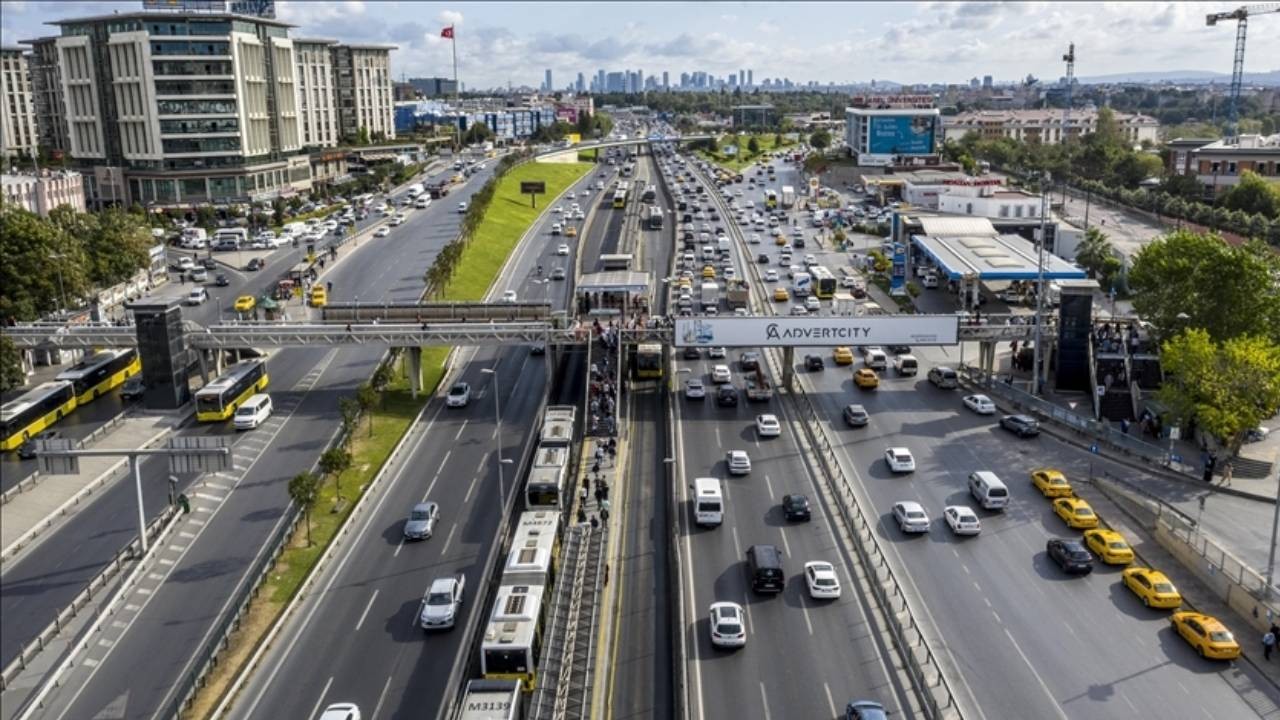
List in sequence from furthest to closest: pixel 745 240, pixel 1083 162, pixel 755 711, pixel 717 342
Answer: pixel 1083 162 < pixel 745 240 < pixel 717 342 < pixel 755 711

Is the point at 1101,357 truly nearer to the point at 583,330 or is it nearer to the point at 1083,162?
the point at 583,330

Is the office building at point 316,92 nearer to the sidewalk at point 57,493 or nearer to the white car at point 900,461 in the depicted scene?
the sidewalk at point 57,493

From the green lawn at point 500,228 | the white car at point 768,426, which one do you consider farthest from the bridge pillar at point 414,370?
the green lawn at point 500,228

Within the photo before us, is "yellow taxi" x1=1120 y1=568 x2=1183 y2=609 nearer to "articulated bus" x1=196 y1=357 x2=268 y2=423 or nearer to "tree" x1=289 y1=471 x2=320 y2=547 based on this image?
"tree" x1=289 y1=471 x2=320 y2=547

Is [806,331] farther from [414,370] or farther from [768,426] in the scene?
[414,370]

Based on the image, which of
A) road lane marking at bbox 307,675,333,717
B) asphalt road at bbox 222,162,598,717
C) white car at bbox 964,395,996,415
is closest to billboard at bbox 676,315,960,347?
white car at bbox 964,395,996,415

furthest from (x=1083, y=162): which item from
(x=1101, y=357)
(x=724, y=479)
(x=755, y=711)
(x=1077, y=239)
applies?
(x=755, y=711)

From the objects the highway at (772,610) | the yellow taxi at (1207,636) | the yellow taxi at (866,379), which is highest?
the yellow taxi at (866,379)
